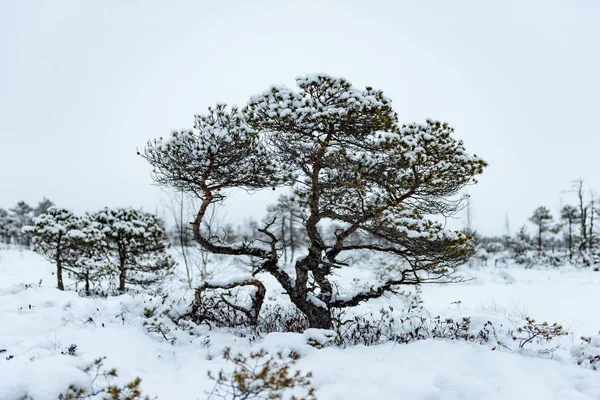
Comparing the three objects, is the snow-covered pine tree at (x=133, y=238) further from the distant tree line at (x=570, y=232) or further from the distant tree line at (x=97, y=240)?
the distant tree line at (x=570, y=232)

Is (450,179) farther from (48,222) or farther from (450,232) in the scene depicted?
(48,222)

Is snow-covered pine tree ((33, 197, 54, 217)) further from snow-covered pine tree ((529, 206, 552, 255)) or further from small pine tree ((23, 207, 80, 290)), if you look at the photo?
snow-covered pine tree ((529, 206, 552, 255))

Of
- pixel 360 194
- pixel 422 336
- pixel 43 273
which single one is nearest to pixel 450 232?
pixel 360 194

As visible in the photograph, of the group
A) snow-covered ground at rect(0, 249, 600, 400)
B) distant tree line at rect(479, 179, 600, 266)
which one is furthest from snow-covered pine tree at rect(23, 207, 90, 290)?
distant tree line at rect(479, 179, 600, 266)

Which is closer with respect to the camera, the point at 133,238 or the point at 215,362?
the point at 215,362

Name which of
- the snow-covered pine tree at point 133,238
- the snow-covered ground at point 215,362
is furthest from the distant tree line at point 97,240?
the snow-covered ground at point 215,362

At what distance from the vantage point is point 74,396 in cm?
300

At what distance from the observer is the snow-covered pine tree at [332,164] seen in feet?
16.9

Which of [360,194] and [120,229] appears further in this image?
[120,229]

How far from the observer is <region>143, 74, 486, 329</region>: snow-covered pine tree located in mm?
5148

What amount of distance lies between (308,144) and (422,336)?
4045 millimetres

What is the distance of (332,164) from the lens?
5480 millimetres

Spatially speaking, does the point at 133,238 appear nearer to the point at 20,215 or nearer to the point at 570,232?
the point at 570,232

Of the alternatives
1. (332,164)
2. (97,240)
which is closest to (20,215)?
(97,240)
